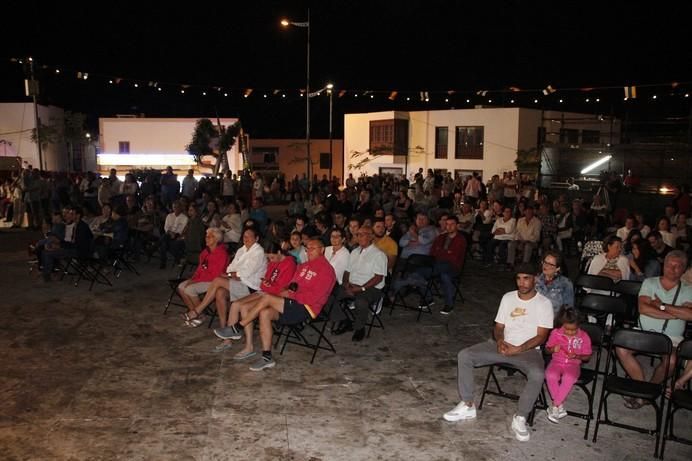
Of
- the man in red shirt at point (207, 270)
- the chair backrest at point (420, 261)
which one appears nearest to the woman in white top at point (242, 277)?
the man in red shirt at point (207, 270)

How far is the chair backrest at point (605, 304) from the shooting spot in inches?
240

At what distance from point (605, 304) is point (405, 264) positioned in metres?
2.90

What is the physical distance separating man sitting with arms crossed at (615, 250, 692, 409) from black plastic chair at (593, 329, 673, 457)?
0.32m

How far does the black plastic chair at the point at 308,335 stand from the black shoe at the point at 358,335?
33 cm

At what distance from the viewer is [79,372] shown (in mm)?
5715

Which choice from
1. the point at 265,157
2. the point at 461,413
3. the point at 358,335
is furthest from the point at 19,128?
the point at 461,413

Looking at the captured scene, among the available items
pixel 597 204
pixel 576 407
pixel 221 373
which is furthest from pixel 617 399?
pixel 597 204

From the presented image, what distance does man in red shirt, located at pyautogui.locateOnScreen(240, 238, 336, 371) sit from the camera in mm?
5993

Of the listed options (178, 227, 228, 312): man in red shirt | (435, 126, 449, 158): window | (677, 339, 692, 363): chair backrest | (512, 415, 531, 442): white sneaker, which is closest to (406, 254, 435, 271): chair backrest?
(178, 227, 228, 312): man in red shirt

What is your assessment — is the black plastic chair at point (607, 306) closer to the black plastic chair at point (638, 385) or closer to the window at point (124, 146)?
the black plastic chair at point (638, 385)

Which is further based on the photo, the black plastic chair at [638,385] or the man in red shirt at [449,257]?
the man in red shirt at [449,257]

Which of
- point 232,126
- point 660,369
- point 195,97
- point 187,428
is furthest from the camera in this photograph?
point 195,97

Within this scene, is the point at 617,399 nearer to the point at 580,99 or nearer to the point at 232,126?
the point at 232,126

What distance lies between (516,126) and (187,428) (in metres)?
25.7
